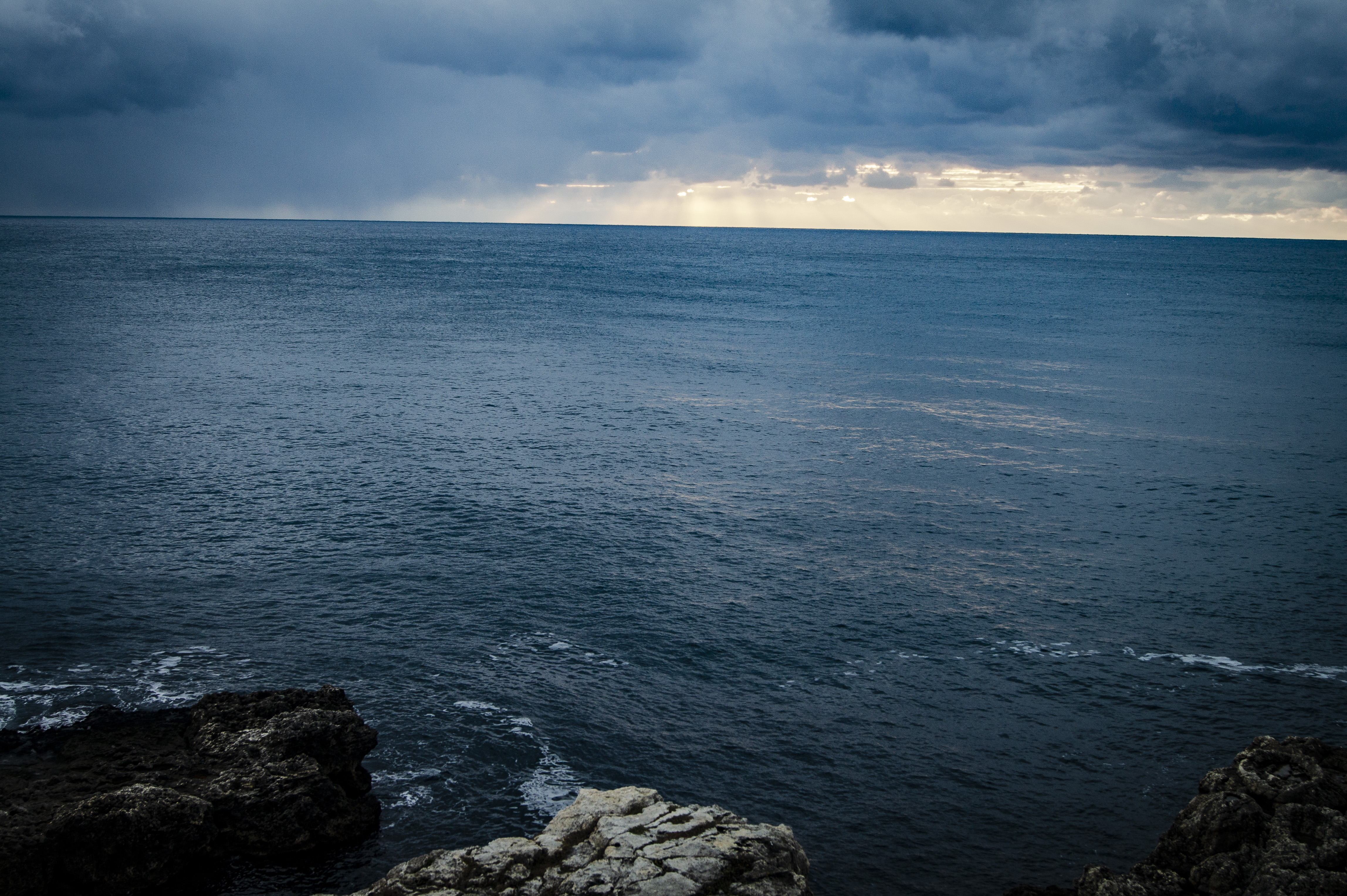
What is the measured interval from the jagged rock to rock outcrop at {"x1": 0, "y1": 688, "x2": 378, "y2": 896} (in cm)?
433

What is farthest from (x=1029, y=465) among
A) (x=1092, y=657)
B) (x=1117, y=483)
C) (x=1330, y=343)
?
(x=1330, y=343)

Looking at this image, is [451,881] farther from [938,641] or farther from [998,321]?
[998,321]

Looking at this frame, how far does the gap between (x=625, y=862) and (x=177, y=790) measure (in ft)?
31.9

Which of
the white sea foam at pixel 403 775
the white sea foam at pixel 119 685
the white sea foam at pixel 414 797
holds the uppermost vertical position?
the white sea foam at pixel 119 685

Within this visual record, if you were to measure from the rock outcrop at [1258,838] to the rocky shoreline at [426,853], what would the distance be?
3 centimetres

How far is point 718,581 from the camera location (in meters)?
32.2

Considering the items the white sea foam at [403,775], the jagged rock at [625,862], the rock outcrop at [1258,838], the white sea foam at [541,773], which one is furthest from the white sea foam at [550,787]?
the rock outcrop at [1258,838]

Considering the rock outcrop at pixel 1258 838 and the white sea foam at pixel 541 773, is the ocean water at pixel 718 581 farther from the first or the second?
the rock outcrop at pixel 1258 838

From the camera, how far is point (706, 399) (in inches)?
2427

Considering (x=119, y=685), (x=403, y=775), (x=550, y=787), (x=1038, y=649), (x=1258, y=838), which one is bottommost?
(x=550, y=787)

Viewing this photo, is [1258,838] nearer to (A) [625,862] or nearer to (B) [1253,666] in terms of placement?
(A) [625,862]

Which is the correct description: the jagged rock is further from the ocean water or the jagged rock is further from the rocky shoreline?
the ocean water

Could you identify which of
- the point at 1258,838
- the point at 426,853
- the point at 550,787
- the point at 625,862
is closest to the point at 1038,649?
the point at 1258,838

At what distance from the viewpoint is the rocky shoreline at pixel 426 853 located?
14242 mm
